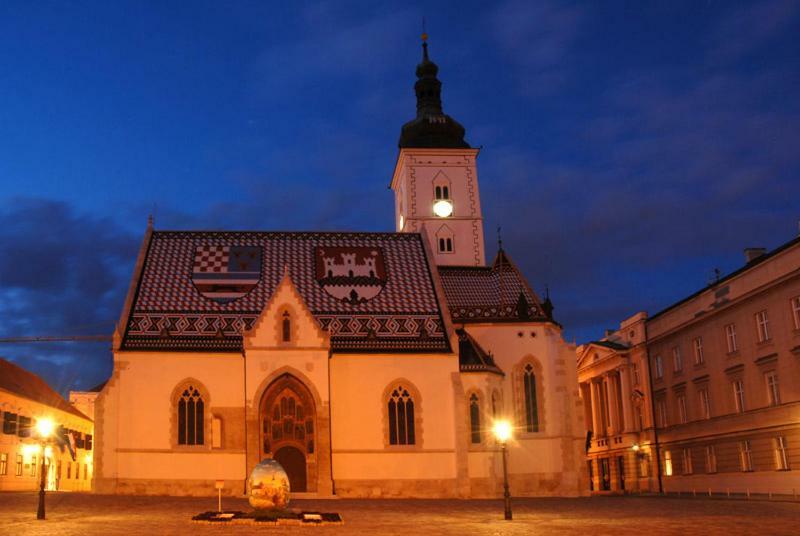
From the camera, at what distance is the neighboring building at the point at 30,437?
5934 centimetres

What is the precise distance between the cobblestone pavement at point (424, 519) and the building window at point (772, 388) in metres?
9.91

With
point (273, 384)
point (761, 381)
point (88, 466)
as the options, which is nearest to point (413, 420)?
point (273, 384)

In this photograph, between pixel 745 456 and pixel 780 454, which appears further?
pixel 745 456

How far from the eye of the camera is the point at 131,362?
46969 millimetres

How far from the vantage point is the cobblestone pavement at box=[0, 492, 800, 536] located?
24.2 m

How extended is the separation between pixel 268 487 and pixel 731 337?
33.4m

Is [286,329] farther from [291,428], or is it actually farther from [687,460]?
[687,460]

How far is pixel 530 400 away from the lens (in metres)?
51.4

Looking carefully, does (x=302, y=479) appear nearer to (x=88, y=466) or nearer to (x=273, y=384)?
(x=273, y=384)

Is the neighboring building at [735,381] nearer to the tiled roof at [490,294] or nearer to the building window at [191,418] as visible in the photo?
the tiled roof at [490,294]

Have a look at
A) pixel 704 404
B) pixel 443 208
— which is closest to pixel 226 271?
pixel 443 208

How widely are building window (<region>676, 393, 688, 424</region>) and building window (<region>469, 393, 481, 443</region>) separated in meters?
16.9

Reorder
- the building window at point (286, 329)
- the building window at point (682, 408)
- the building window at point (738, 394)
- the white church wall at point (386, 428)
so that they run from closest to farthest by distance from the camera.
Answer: the building window at point (286, 329) → the white church wall at point (386, 428) → the building window at point (738, 394) → the building window at point (682, 408)

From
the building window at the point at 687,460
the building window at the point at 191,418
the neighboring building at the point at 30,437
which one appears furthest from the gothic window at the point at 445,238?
the neighboring building at the point at 30,437
